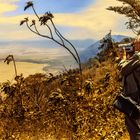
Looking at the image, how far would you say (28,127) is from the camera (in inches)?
407

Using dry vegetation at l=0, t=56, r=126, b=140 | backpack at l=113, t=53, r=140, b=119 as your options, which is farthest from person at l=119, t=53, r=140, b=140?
Answer: dry vegetation at l=0, t=56, r=126, b=140

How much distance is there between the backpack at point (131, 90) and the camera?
5652mm

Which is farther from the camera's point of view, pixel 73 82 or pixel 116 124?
pixel 73 82

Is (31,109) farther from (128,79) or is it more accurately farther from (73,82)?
(128,79)

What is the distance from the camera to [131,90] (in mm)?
5754

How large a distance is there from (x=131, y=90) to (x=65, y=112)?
174 inches

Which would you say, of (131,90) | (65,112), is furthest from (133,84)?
(65,112)

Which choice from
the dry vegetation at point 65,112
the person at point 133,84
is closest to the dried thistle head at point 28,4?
the dry vegetation at point 65,112

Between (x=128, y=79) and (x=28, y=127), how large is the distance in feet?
15.9

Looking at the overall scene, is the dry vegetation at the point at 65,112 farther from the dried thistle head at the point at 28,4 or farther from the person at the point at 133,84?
the person at the point at 133,84

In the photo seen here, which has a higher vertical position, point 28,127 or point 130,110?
point 130,110

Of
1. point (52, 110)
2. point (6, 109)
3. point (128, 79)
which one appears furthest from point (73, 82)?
point (128, 79)

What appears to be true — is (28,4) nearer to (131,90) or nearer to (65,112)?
(65,112)

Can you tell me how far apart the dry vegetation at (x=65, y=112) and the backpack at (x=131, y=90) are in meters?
3.79
